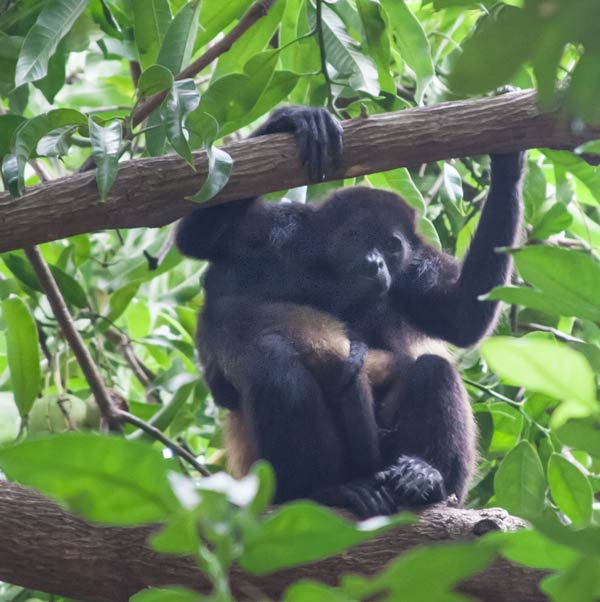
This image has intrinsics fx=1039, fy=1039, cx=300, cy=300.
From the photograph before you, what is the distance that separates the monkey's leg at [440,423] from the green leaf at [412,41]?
30.4 inches

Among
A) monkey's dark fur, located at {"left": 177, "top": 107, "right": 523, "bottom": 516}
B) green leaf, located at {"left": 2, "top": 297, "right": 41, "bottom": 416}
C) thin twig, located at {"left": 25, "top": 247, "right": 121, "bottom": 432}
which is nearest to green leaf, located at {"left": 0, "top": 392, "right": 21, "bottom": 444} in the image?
green leaf, located at {"left": 2, "top": 297, "right": 41, "bottom": 416}

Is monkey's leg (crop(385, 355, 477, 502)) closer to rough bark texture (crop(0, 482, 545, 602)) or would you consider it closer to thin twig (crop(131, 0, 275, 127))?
rough bark texture (crop(0, 482, 545, 602))

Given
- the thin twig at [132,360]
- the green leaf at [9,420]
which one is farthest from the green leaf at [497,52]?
the thin twig at [132,360]

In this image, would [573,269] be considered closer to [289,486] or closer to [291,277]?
[289,486]

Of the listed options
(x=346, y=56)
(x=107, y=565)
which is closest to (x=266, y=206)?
(x=346, y=56)

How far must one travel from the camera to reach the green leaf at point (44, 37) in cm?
246

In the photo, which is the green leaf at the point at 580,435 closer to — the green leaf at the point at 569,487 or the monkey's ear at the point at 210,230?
the green leaf at the point at 569,487

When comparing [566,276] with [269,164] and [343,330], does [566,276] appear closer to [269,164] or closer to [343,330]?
[269,164]

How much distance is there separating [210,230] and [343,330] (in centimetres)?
52

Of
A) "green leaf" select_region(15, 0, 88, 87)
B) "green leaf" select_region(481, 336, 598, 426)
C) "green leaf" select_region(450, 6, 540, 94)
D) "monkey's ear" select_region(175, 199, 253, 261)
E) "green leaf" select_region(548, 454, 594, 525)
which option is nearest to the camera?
"green leaf" select_region(450, 6, 540, 94)

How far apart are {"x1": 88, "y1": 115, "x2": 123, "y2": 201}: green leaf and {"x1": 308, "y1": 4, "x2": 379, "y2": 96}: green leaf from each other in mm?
774

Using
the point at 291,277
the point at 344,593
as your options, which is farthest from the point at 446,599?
the point at 291,277

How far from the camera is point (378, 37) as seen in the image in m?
2.89

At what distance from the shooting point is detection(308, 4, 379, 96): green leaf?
281 cm
